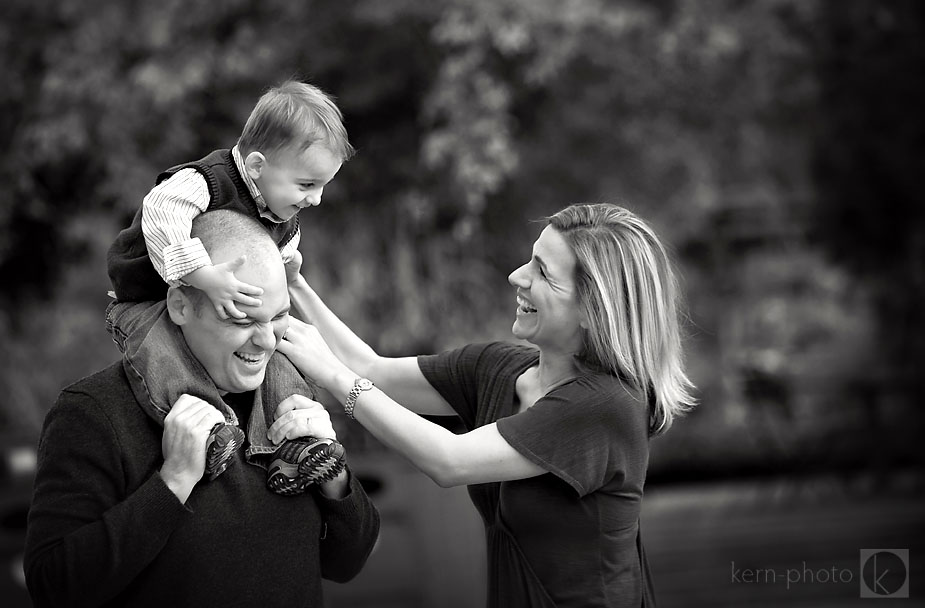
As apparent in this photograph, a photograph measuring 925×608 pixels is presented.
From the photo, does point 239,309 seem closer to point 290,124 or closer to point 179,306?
point 179,306

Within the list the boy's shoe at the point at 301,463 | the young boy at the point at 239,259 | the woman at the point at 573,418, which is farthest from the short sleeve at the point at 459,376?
the boy's shoe at the point at 301,463

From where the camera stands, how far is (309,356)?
2.24 metres

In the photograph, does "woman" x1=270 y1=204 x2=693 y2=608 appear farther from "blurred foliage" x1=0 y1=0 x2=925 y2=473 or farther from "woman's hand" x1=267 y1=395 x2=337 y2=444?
"blurred foliage" x1=0 y1=0 x2=925 y2=473

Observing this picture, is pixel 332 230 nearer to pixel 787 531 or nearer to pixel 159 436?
pixel 787 531

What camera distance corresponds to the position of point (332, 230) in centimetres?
691

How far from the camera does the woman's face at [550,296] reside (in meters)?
2.34

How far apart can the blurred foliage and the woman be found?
369 cm

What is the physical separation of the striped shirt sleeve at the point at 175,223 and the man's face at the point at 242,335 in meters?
0.09

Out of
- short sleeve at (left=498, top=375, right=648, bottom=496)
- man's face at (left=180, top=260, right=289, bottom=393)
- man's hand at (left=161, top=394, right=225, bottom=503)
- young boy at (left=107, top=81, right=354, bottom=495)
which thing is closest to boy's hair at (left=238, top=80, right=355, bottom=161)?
young boy at (left=107, top=81, right=354, bottom=495)

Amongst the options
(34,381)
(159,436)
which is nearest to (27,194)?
(34,381)

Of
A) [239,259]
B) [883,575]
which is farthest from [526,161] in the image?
[239,259]

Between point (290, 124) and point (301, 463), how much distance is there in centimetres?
69

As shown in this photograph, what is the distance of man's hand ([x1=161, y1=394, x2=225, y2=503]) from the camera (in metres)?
1.81

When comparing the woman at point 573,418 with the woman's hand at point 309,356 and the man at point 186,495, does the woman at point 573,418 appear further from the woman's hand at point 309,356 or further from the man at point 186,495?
the man at point 186,495
